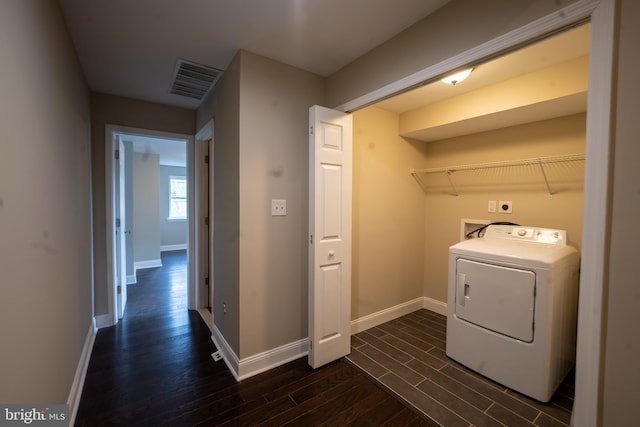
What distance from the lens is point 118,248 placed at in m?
3.17

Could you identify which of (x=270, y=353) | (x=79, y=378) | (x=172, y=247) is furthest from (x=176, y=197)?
(x=270, y=353)

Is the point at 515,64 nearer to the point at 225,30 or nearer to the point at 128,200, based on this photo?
the point at 225,30

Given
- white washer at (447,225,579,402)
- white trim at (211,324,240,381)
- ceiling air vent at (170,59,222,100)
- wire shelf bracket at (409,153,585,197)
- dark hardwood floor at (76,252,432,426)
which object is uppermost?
ceiling air vent at (170,59,222,100)

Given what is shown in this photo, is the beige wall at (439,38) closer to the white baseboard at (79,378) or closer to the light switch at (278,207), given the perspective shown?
the light switch at (278,207)

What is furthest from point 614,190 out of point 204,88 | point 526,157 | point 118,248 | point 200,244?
point 118,248

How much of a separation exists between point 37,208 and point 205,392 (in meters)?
1.55

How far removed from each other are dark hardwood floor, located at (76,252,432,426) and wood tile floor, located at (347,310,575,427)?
142mm

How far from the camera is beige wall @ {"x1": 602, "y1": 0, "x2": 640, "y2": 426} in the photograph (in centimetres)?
98

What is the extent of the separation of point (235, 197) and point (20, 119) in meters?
1.23

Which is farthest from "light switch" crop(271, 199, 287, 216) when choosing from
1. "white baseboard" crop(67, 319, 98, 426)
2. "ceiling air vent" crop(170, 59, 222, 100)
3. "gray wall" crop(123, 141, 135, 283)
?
"gray wall" crop(123, 141, 135, 283)

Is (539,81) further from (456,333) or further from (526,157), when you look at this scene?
(456,333)

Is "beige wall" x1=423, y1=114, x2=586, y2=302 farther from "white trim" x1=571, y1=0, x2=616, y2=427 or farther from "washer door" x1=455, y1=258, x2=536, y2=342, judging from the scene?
"white trim" x1=571, y1=0, x2=616, y2=427

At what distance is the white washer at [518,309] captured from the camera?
5.94 ft

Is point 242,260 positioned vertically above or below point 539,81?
below
